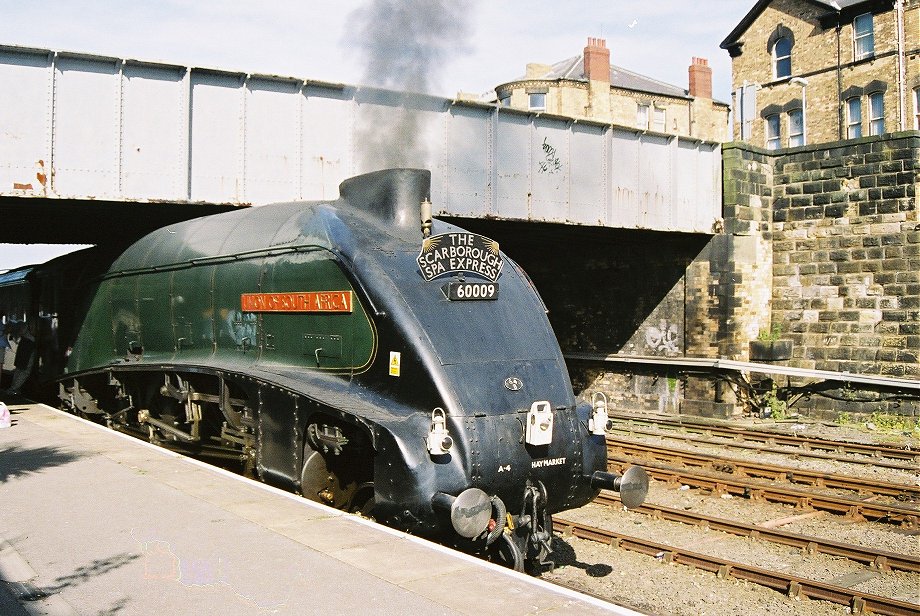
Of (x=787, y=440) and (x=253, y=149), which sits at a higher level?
(x=253, y=149)

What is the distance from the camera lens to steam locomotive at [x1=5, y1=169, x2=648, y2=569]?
6.63 m

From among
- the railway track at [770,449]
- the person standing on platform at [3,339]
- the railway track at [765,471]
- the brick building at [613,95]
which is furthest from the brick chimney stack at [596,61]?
the person standing on platform at [3,339]

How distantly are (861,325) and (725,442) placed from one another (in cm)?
601

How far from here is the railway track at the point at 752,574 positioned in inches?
284

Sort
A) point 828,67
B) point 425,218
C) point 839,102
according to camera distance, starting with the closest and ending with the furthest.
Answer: point 425,218
point 839,102
point 828,67

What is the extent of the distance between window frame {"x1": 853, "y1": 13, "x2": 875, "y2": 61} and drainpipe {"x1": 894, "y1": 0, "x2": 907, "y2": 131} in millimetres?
1304

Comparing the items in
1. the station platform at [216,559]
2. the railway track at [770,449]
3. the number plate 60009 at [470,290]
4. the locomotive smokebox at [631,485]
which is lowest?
the railway track at [770,449]

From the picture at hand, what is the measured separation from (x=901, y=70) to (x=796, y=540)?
27.3 m

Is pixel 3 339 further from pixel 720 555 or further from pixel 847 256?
pixel 847 256

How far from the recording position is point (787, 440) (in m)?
16.5

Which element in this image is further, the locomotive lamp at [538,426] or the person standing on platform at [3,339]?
the person standing on platform at [3,339]

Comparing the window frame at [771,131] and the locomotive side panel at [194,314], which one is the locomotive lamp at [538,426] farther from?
the window frame at [771,131]

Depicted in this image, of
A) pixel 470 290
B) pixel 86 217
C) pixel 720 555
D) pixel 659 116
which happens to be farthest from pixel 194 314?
pixel 659 116

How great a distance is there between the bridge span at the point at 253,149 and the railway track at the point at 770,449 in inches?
180
